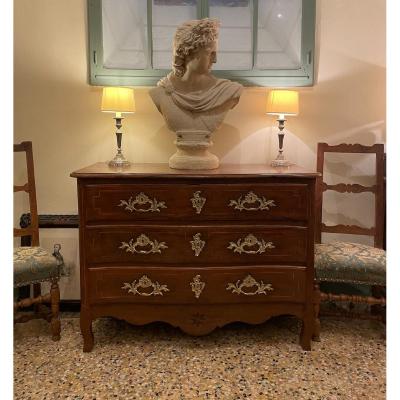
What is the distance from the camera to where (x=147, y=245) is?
7.39 feet

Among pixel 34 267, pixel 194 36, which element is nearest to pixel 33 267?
pixel 34 267

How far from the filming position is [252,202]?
2.24 m

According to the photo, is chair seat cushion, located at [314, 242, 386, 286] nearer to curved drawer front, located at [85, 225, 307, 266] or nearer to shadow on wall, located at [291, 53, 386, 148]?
curved drawer front, located at [85, 225, 307, 266]

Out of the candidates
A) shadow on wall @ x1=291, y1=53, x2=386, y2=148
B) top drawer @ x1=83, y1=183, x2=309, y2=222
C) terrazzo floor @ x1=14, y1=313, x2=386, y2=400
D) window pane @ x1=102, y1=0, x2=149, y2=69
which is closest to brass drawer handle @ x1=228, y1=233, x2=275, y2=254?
top drawer @ x1=83, y1=183, x2=309, y2=222

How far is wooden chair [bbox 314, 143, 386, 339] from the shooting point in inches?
92.9

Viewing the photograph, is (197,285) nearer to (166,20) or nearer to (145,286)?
(145,286)

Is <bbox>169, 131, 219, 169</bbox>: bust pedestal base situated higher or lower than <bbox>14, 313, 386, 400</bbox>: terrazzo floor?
higher

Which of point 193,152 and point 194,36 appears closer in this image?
point 194,36

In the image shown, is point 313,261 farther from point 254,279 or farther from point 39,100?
point 39,100

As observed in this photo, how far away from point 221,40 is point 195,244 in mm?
1499

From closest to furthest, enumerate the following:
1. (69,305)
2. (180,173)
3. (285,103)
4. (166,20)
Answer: (180,173), (285,103), (166,20), (69,305)

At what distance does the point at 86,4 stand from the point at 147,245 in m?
1.73

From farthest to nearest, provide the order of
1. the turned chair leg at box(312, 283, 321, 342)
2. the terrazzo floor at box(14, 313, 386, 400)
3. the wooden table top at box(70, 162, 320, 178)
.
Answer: the turned chair leg at box(312, 283, 321, 342) → the wooden table top at box(70, 162, 320, 178) → the terrazzo floor at box(14, 313, 386, 400)
